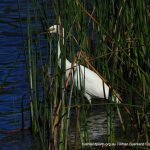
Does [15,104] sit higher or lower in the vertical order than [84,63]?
lower

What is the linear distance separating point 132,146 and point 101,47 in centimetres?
220

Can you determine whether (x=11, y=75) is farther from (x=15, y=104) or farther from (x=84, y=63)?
(x=84, y=63)

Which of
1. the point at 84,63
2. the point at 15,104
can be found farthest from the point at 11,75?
the point at 84,63

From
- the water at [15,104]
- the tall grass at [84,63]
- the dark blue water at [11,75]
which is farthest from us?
the dark blue water at [11,75]

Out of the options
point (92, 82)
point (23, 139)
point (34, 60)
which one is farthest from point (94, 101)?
point (34, 60)

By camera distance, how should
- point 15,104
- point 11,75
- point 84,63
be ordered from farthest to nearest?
point 11,75 < point 15,104 < point 84,63

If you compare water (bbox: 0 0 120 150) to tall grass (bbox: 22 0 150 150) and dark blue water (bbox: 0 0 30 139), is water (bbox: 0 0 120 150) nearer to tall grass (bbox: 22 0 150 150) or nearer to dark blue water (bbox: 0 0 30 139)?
dark blue water (bbox: 0 0 30 139)

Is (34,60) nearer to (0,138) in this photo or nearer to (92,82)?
(0,138)

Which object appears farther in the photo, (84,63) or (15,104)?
(15,104)

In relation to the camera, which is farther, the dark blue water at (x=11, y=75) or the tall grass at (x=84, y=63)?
the dark blue water at (x=11, y=75)

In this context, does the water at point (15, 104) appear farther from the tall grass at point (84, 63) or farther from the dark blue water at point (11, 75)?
the tall grass at point (84, 63)

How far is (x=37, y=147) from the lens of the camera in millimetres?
6074

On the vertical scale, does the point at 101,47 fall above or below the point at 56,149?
above

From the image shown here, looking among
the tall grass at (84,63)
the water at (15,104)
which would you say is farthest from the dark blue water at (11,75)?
the tall grass at (84,63)
